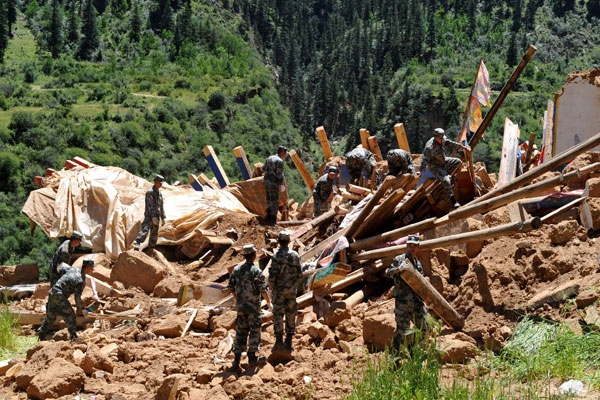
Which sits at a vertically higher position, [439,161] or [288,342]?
[439,161]

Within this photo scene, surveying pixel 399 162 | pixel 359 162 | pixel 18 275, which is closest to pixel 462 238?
pixel 399 162

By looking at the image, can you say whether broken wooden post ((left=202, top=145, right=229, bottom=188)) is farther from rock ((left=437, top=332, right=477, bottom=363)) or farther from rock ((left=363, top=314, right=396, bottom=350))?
rock ((left=437, top=332, right=477, bottom=363))

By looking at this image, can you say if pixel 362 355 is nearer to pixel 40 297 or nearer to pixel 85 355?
pixel 85 355

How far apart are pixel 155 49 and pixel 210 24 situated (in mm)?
10938

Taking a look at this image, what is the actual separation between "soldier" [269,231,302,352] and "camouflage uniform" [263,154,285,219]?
5443mm

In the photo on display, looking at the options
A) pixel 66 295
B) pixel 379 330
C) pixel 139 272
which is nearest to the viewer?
pixel 379 330

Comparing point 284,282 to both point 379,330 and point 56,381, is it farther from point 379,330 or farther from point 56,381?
point 56,381

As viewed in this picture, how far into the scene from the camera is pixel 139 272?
12.3 m

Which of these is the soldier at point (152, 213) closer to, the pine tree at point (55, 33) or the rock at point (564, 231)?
the rock at point (564, 231)

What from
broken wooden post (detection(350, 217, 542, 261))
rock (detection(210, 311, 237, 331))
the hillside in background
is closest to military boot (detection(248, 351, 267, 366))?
rock (detection(210, 311, 237, 331))

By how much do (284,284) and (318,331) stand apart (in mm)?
802

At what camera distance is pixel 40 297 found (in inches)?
506

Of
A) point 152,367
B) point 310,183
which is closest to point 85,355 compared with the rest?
point 152,367

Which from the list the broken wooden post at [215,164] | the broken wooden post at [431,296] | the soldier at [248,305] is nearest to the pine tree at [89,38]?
the broken wooden post at [215,164]
